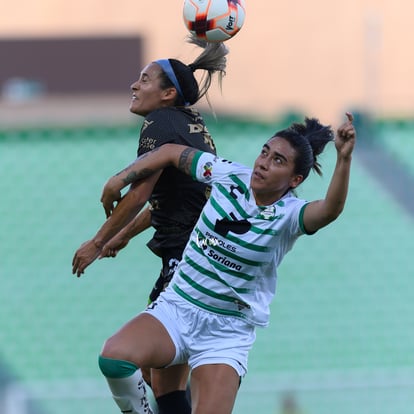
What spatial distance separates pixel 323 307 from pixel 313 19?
4726 mm

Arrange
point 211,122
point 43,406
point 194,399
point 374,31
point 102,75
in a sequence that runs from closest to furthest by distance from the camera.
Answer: point 194,399
point 43,406
point 211,122
point 374,31
point 102,75

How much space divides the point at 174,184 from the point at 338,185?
31.1 inches

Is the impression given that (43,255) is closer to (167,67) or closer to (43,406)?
(43,406)

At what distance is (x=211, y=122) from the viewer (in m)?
9.69

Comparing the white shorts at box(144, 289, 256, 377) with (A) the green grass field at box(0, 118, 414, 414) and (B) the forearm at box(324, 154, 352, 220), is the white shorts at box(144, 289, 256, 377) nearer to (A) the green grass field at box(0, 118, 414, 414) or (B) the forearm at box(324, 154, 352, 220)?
(B) the forearm at box(324, 154, 352, 220)

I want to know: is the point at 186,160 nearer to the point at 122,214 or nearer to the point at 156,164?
the point at 156,164

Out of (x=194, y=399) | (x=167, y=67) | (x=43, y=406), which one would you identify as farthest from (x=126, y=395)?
(x=43, y=406)

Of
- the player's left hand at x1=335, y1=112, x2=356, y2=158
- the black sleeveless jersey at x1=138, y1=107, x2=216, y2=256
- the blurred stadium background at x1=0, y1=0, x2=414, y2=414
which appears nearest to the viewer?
the player's left hand at x1=335, y1=112, x2=356, y2=158

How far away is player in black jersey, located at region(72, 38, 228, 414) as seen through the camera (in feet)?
12.5

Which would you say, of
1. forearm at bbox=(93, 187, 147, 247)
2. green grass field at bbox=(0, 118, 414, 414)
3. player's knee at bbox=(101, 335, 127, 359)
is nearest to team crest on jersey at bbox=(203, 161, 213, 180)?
forearm at bbox=(93, 187, 147, 247)

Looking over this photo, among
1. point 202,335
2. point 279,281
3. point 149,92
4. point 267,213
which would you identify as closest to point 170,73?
point 149,92

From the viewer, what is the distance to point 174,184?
3938 mm

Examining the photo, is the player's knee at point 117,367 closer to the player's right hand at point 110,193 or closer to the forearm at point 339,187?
the player's right hand at point 110,193

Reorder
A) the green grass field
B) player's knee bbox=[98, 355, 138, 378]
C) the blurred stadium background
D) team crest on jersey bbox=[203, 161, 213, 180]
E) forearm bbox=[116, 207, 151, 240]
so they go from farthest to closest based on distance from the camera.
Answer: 1. the green grass field
2. the blurred stadium background
3. forearm bbox=[116, 207, 151, 240]
4. team crest on jersey bbox=[203, 161, 213, 180]
5. player's knee bbox=[98, 355, 138, 378]
